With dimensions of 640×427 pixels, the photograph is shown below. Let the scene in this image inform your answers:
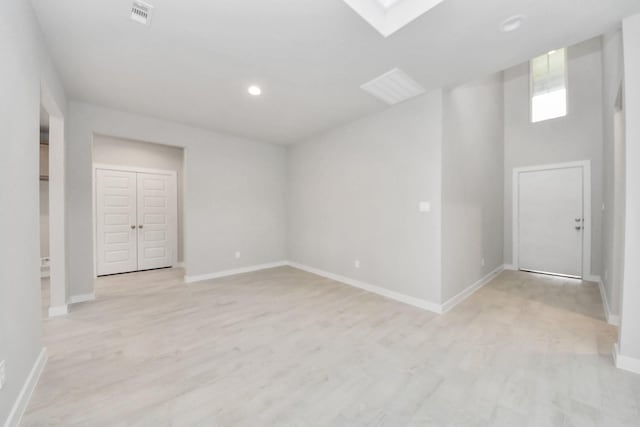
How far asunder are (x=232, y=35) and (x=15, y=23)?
1288mm

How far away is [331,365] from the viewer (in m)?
2.05

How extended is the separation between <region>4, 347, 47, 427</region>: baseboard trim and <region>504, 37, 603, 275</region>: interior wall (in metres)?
6.62

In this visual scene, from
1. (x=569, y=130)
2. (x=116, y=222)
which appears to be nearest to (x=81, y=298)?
(x=116, y=222)

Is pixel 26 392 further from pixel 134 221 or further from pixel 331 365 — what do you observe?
pixel 134 221

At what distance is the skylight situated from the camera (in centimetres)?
181

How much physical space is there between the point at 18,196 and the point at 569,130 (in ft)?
23.0

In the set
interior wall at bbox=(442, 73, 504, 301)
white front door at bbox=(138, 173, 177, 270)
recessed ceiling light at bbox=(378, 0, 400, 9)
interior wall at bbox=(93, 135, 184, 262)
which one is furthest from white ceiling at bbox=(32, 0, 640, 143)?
white front door at bbox=(138, 173, 177, 270)

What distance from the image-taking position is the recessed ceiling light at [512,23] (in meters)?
1.87

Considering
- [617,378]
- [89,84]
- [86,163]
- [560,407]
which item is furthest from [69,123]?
[617,378]

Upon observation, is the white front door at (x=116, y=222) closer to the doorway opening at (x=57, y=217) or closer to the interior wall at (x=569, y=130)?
the doorway opening at (x=57, y=217)

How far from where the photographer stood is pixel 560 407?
159cm

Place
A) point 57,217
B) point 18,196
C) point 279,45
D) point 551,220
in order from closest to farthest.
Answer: point 18,196, point 279,45, point 57,217, point 551,220

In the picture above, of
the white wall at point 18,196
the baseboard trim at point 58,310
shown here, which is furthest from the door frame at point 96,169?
the white wall at point 18,196

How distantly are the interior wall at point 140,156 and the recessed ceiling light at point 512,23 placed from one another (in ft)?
19.4
